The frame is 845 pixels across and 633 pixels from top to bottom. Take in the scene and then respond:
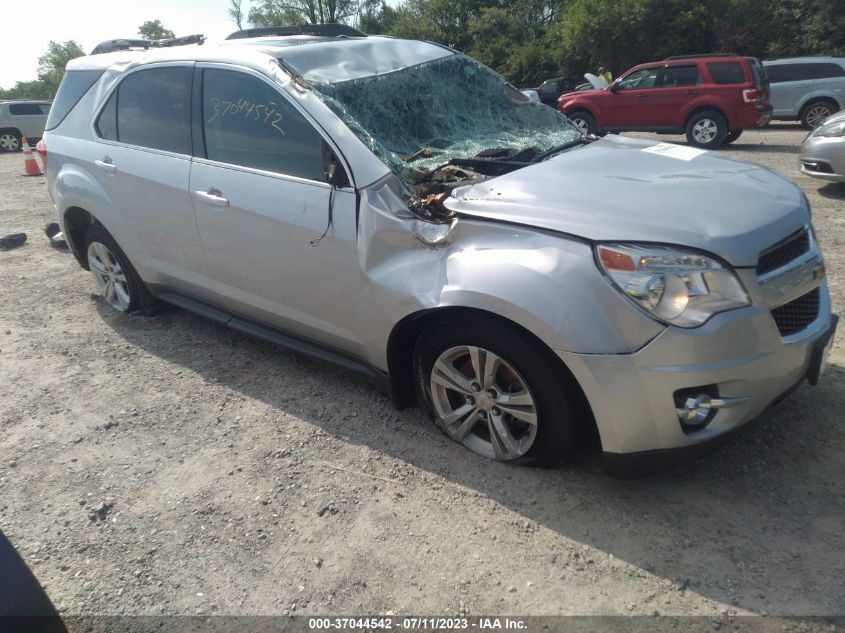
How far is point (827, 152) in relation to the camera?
697cm

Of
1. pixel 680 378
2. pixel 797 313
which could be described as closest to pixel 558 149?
pixel 797 313

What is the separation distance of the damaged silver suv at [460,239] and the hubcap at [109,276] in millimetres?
395

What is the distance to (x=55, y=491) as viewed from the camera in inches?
115

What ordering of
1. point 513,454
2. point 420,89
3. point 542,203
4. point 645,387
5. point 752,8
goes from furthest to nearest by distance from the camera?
point 752,8, point 420,89, point 513,454, point 542,203, point 645,387

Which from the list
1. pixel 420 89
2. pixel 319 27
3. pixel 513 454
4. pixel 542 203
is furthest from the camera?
pixel 319 27

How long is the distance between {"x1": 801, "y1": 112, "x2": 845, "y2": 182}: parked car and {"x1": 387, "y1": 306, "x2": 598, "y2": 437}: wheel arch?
6044mm

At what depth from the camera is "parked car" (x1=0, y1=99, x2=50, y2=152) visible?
20703 millimetres

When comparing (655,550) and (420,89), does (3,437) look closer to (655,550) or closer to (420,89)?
(420,89)

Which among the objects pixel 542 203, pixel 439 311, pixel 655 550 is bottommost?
pixel 655 550

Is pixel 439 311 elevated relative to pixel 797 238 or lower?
lower

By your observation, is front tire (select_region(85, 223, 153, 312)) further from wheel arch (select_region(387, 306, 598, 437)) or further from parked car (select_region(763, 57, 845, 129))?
parked car (select_region(763, 57, 845, 129))

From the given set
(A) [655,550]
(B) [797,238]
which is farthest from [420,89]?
(A) [655,550]

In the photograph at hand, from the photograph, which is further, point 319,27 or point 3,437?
point 319,27

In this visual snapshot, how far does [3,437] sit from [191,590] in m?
1.75
